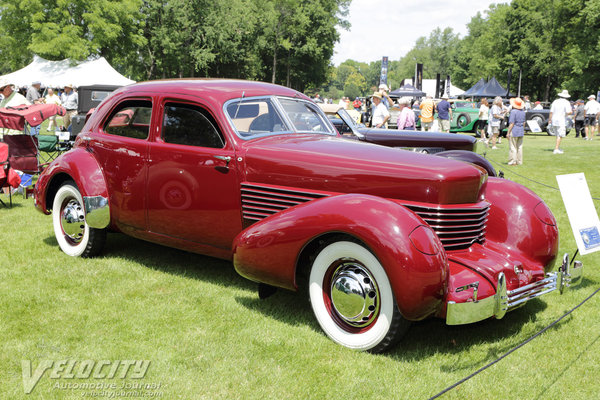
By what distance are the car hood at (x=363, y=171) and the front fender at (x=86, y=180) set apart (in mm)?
1735

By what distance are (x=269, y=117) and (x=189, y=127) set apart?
738mm

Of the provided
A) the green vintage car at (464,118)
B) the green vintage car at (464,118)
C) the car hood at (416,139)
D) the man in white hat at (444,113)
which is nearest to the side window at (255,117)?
the car hood at (416,139)

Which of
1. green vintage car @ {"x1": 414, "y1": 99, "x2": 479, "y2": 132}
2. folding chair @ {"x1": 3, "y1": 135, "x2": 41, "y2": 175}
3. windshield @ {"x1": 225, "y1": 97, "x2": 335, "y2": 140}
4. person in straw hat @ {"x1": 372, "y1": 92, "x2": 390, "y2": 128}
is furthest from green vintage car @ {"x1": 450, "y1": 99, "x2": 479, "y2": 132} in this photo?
windshield @ {"x1": 225, "y1": 97, "x2": 335, "y2": 140}

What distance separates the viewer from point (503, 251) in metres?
4.29

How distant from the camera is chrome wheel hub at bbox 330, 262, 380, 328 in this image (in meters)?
3.58

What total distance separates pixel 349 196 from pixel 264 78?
63095 millimetres

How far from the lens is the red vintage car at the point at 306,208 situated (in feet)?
11.3

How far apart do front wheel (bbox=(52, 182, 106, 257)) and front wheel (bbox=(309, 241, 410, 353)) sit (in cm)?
281

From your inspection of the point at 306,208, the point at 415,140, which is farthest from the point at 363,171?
the point at 415,140

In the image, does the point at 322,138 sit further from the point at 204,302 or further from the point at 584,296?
the point at 584,296

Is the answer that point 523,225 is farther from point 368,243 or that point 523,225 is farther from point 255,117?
point 255,117

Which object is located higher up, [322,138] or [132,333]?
[322,138]

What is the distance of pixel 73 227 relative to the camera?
18.7 feet

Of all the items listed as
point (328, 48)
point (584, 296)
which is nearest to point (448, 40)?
point (328, 48)
